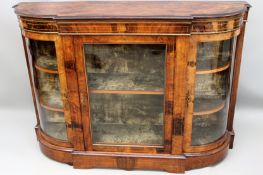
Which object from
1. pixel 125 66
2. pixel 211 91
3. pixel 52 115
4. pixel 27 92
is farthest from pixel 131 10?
pixel 27 92

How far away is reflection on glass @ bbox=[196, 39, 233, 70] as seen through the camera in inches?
74.0

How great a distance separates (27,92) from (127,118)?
43.1 inches

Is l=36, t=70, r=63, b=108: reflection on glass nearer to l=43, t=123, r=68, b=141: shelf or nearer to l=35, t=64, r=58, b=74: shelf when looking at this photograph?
l=35, t=64, r=58, b=74: shelf

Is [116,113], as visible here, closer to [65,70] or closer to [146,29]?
[65,70]

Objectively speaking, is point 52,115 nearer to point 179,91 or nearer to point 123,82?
point 123,82

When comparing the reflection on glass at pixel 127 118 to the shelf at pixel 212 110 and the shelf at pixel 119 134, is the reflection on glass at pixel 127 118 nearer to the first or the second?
the shelf at pixel 119 134

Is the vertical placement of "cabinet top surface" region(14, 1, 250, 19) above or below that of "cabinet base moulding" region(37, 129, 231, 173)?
above

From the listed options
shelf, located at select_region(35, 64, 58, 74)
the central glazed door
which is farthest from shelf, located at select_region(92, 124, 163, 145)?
shelf, located at select_region(35, 64, 58, 74)

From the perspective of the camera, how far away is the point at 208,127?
2127mm

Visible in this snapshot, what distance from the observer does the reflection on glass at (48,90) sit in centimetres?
201

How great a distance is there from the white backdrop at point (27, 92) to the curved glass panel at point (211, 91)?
0.86 feet

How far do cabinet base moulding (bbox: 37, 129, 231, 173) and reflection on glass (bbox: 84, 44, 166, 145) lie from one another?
9 centimetres

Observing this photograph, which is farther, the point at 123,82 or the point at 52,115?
the point at 52,115

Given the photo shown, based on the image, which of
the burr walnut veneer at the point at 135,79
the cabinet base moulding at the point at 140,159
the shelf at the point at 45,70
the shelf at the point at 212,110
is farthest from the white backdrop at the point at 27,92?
the shelf at the point at 45,70
